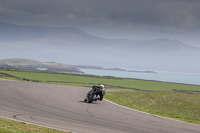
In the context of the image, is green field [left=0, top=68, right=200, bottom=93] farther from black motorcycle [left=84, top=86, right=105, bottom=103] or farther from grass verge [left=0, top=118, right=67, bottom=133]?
grass verge [left=0, top=118, right=67, bottom=133]

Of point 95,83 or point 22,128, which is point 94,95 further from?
Result: point 95,83

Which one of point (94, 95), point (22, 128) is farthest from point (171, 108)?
point (22, 128)

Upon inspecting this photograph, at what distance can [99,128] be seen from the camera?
15.4m

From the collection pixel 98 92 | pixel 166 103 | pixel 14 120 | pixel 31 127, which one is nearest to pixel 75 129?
pixel 31 127

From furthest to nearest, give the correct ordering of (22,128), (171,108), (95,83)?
1. (95,83)
2. (171,108)
3. (22,128)

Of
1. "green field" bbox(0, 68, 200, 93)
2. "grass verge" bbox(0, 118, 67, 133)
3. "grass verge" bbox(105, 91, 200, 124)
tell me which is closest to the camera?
"grass verge" bbox(0, 118, 67, 133)

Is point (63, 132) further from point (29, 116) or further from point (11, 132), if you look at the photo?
point (29, 116)

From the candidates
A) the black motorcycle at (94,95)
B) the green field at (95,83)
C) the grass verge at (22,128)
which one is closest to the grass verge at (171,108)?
the black motorcycle at (94,95)

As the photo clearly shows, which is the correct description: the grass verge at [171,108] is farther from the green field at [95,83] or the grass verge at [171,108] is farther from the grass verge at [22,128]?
the green field at [95,83]

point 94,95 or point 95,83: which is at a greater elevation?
point 95,83

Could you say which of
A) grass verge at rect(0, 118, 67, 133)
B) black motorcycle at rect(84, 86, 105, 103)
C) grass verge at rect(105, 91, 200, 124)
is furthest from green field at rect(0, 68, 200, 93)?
grass verge at rect(0, 118, 67, 133)

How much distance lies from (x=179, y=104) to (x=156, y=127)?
15.0 m

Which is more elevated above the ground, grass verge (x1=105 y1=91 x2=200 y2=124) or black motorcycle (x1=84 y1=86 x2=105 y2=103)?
black motorcycle (x1=84 y1=86 x2=105 y2=103)

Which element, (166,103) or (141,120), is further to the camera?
(166,103)
